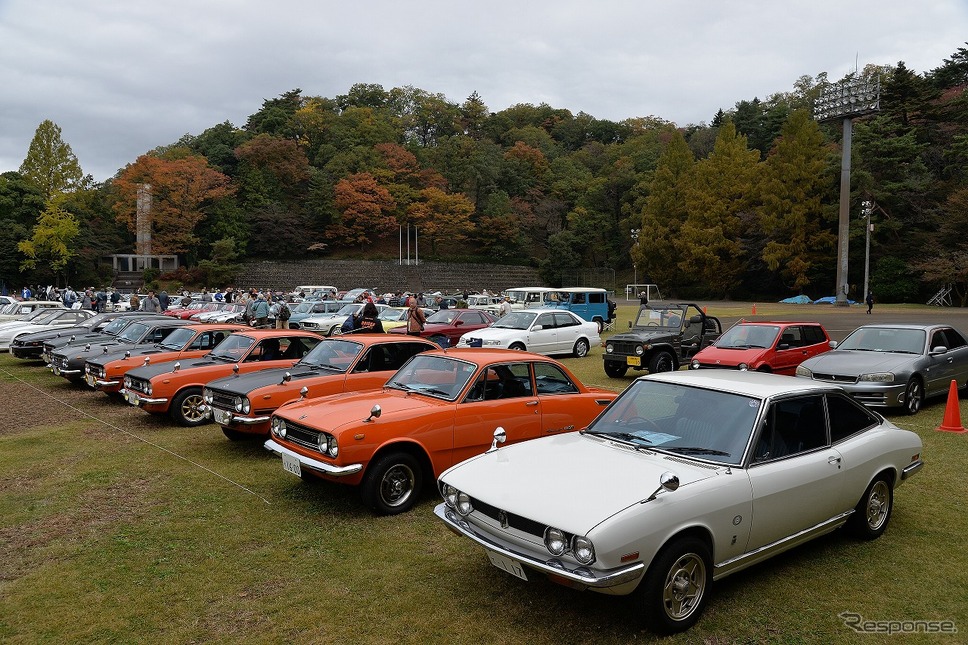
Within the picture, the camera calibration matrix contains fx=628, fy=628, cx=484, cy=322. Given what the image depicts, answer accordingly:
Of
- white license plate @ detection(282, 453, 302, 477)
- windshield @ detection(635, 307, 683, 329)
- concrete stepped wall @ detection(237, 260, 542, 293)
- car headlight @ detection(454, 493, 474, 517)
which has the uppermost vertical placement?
concrete stepped wall @ detection(237, 260, 542, 293)

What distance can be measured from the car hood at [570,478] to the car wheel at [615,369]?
1015cm

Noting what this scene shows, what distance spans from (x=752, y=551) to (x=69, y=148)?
66.9 m

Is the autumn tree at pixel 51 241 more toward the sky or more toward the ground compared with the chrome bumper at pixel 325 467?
more toward the sky

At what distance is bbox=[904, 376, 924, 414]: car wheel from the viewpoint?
10156mm

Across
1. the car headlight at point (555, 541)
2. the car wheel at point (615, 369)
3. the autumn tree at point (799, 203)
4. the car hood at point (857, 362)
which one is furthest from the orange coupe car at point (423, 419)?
the autumn tree at point (799, 203)

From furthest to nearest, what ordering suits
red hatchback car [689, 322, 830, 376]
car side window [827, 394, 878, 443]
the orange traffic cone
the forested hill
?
the forested hill → red hatchback car [689, 322, 830, 376] → the orange traffic cone → car side window [827, 394, 878, 443]

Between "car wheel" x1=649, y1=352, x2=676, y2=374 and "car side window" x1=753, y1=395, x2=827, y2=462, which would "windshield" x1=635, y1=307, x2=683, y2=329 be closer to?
"car wheel" x1=649, y1=352, x2=676, y2=374

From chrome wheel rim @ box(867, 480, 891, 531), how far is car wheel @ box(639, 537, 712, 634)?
2202mm

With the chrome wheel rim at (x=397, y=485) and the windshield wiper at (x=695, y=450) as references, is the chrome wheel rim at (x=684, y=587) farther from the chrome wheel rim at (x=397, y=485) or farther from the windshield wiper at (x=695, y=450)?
the chrome wheel rim at (x=397, y=485)

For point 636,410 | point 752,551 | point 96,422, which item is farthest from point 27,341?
point 752,551

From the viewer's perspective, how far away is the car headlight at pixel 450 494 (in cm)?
445

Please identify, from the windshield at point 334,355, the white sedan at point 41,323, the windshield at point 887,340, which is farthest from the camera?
the white sedan at point 41,323

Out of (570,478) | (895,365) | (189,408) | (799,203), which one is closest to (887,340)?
(895,365)

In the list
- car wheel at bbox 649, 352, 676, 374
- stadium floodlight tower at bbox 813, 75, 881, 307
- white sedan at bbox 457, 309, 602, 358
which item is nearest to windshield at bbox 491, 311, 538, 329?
white sedan at bbox 457, 309, 602, 358
